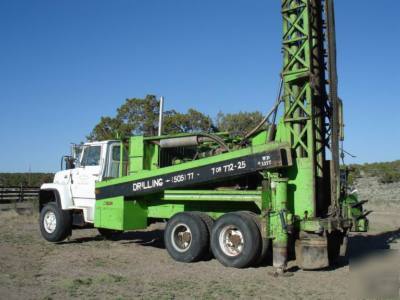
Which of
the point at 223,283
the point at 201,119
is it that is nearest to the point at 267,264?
the point at 223,283

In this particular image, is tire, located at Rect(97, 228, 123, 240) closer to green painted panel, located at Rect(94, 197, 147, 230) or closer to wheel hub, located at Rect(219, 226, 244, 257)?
green painted panel, located at Rect(94, 197, 147, 230)

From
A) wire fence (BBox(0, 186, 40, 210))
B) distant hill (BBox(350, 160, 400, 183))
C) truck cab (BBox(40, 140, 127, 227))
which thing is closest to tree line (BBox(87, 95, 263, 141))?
wire fence (BBox(0, 186, 40, 210))

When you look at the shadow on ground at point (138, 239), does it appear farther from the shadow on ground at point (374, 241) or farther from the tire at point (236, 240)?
the shadow on ground at point (374, 241)

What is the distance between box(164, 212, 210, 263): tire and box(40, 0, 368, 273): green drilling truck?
0.02 m

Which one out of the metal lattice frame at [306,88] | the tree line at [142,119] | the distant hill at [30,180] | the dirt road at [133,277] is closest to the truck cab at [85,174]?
the dirt road at [133,277]

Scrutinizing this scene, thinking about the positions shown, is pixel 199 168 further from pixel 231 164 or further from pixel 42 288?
pixel 42 288

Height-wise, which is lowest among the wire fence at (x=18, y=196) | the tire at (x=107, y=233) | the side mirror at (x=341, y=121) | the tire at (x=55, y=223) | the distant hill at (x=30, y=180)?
the tire at (x=107, y=233)

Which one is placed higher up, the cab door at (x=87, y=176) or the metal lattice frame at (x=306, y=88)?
the metal lattice frame at (x=306, y=88)

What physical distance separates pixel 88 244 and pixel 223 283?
20.0 ft

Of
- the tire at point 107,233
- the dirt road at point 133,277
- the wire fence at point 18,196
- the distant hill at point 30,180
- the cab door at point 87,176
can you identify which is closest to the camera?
the dirt road at point 133,277

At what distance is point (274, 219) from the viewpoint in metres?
8.76

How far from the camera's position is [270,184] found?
8.94m

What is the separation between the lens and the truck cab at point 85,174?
12609 millimetres

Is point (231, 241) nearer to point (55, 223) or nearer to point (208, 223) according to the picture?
point (208, 223)
